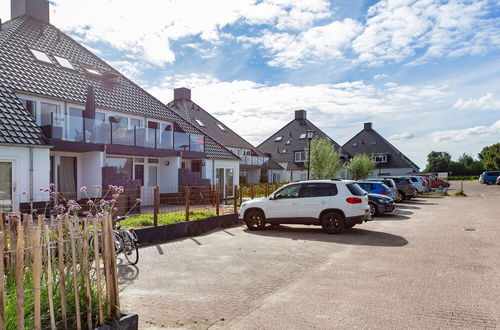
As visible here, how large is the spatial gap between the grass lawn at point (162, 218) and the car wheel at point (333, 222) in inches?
164

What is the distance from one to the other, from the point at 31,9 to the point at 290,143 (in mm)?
35299

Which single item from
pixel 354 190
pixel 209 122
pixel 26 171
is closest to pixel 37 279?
pixel 354 190

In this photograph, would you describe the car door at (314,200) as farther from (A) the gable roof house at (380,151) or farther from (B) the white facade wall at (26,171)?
(A) the gable roof house at (380,151)

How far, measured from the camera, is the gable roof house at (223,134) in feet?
108

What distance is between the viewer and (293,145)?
5066 centimetres

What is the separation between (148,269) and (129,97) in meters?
15.9

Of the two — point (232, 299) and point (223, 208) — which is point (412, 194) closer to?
point (223, 208)

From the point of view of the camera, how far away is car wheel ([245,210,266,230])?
1360 cm

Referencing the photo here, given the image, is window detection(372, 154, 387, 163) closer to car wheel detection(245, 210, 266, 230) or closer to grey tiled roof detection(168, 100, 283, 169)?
grey tiled roof detection(168, 100, 283, 169)

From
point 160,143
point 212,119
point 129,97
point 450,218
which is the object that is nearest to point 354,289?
point 450,218

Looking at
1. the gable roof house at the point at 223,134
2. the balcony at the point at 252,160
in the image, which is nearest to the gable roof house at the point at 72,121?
the gable roof house at the point at 223,134

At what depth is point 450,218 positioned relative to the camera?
16406 mm

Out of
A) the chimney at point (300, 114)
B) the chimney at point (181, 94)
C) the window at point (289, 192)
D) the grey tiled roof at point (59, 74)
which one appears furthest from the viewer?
the chimney at point (300, 114)

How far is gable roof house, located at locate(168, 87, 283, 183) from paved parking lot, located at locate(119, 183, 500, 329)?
72.0 ft
